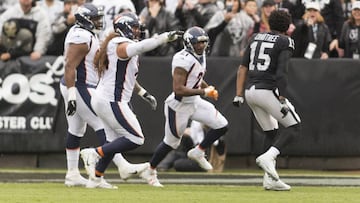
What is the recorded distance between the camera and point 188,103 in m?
14.9

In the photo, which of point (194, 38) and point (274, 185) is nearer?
→ point (274, 185)

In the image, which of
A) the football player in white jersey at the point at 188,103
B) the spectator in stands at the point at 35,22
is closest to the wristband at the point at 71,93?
the football player in white jersey at the point at 188,103

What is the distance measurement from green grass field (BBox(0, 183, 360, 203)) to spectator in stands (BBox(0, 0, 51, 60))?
4.94 meters

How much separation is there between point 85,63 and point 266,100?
2.21 m

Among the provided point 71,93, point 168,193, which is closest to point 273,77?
point 168,193

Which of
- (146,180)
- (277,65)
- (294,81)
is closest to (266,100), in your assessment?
(277,65)

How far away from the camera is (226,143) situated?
18.8 metres

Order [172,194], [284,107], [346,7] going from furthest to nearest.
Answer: [346,7], [284,107], [172,194]

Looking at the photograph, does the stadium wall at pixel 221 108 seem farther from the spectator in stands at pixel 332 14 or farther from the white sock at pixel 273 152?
the white sock at pixel 273 152

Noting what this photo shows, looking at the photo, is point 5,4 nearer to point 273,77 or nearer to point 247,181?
point 247,181

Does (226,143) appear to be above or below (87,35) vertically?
below

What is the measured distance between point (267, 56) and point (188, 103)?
1541 millimetres

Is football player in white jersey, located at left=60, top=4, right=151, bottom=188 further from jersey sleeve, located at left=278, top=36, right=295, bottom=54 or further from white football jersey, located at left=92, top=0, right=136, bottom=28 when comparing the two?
white football jersey, located at left=92, top=0, right=136, bottom=28

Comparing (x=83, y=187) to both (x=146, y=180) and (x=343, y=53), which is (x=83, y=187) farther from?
(x=343, y=53)
